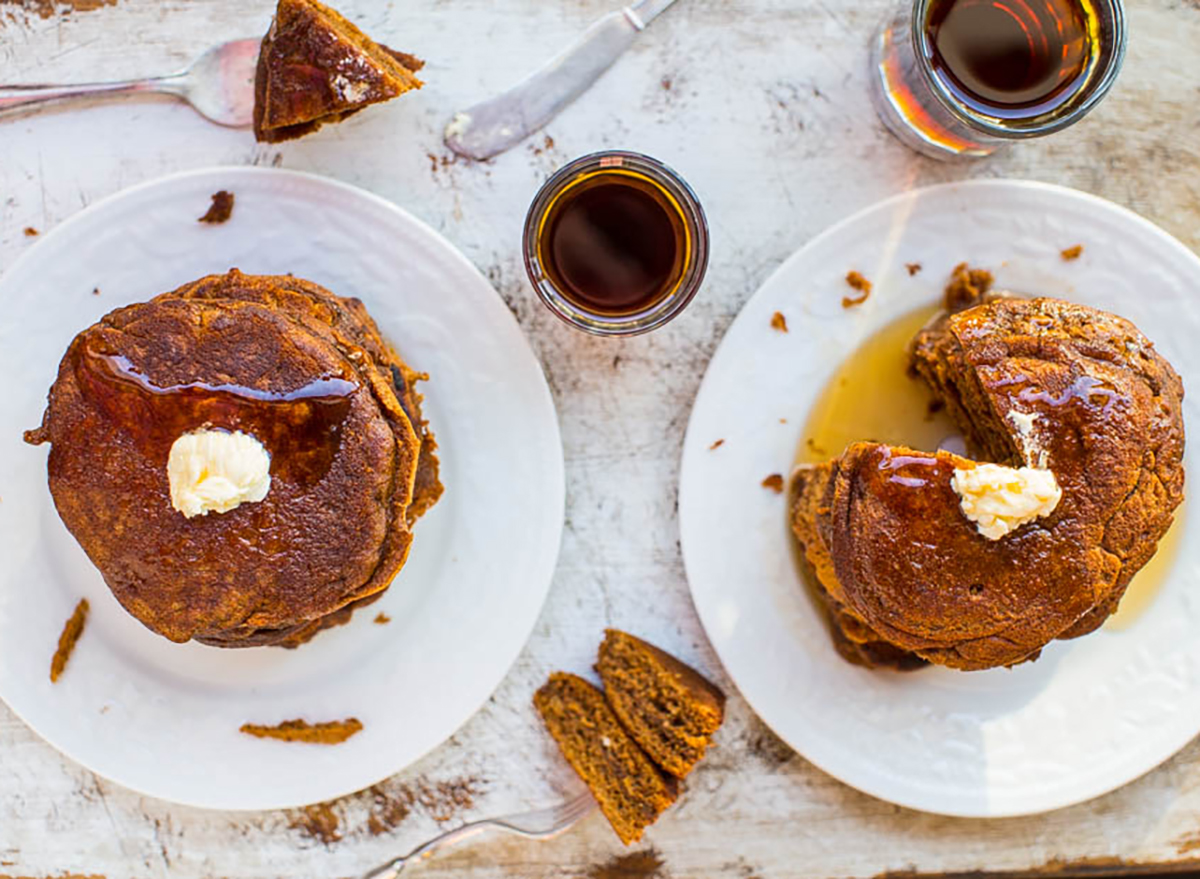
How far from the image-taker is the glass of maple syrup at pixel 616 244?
9.08ft

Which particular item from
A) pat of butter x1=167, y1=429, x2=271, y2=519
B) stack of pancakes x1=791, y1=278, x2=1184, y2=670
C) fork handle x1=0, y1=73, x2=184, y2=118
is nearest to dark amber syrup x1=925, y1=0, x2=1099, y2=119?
stack of pancakes x1=791, y1=278, x2=1184, y2=670

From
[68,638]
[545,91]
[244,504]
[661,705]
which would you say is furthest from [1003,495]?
[68,638]

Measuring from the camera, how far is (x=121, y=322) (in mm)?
2416

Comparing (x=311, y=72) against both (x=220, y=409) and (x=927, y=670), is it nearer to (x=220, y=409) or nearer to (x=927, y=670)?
(x=220, y=409)

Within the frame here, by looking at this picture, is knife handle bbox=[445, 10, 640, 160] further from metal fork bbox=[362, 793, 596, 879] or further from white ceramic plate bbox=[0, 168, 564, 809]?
metal fork bbox=[362, 793, 596, 879]

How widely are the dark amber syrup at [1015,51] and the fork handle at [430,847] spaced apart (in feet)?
9.17

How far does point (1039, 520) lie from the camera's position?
2449mm

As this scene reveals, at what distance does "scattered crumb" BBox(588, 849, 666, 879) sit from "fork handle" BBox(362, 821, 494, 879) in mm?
417

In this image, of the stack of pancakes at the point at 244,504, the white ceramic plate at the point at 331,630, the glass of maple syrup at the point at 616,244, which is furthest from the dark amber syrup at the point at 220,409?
the glass of maple syrup at the point at 616,244

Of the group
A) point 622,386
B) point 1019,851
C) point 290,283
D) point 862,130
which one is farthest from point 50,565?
point 1019,851

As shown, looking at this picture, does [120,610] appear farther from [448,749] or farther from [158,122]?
[158,122]

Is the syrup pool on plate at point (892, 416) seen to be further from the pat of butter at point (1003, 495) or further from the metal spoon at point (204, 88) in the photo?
the metal spoon at point (204, 88)

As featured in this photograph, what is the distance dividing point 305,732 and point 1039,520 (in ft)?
7.47

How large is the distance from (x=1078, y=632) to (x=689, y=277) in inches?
60.8
